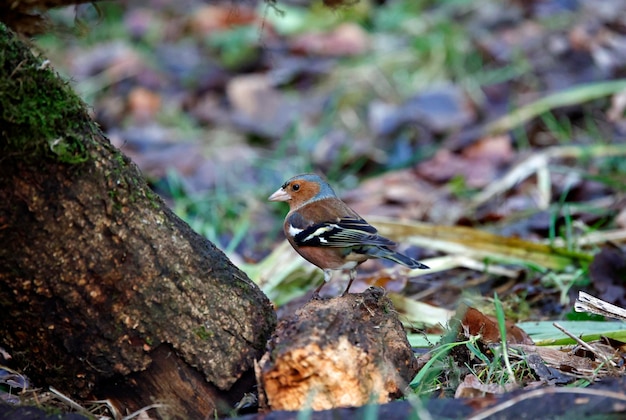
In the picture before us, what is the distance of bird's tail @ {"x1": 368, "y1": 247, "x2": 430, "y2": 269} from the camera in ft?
10.9

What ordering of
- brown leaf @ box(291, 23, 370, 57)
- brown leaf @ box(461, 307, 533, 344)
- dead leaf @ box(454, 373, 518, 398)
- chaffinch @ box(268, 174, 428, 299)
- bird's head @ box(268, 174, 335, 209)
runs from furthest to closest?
brown leaf @ box(291, 23, 370, 57), bird's head @ box(268, 174, 335, 209), chaffinch @ box(268, 174, 428, 299), brown leaf @ box(461, 307, 533, 344), dead leaf @ box(454, 373, 518, 398)

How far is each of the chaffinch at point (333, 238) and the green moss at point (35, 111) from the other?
1249mm

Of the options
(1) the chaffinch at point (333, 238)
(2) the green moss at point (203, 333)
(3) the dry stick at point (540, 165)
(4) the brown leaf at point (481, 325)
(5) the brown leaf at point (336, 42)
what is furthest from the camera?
(5) the brown leaf at point (336, 42)

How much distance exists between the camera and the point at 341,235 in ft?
11.8

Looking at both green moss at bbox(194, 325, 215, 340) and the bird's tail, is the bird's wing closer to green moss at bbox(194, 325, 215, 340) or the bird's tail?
the bird's tail

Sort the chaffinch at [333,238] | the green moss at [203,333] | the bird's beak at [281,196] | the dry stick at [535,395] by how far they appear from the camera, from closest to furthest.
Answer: the dry stick at [535,395]
the green moss at [203,333]
the chaffinch at [333,238]
the bird's beak at [281,196]

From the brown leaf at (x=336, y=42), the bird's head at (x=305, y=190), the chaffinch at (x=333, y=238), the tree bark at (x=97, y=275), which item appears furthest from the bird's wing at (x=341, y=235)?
the brown leaf at (x=336, y=42)

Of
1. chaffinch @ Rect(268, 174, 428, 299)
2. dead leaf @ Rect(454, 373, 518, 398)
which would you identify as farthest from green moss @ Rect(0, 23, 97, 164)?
dead leaf @ Rect(454, 373, 518, 398)

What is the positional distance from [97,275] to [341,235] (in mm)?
1226

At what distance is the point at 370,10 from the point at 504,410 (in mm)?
8756

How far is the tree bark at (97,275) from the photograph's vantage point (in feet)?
8.38

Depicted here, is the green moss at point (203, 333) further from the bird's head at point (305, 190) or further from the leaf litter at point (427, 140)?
the bird's head at point (305, 190)

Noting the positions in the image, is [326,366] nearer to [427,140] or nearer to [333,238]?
[333,238]

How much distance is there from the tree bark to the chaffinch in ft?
2.19
